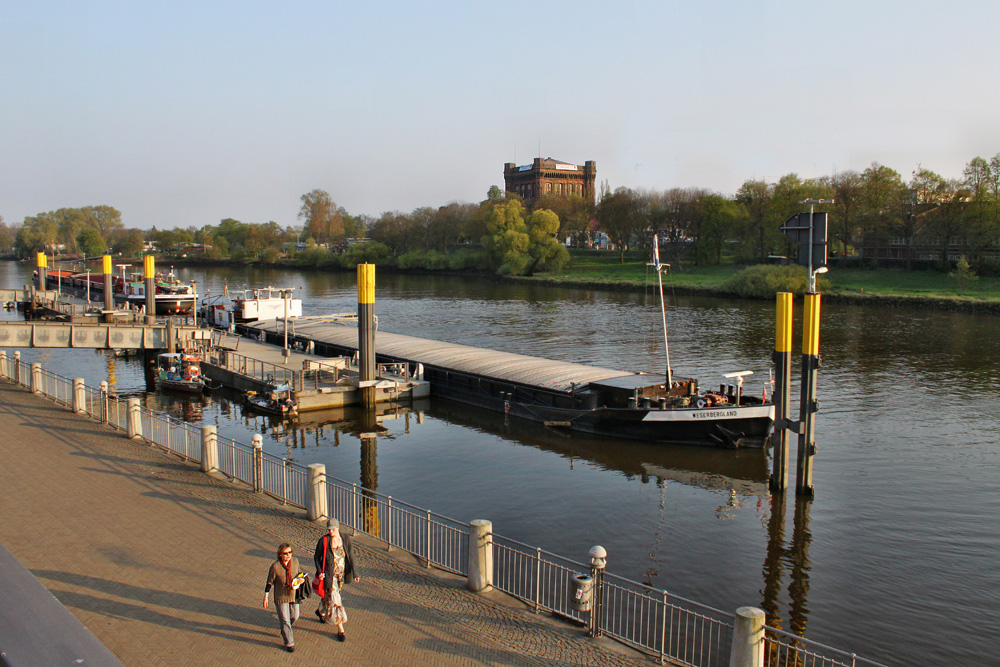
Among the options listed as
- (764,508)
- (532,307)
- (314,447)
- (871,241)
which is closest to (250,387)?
(314,447)

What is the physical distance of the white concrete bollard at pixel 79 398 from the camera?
26031mm

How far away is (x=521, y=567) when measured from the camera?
55.3 ft

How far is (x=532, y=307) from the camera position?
8931 cm

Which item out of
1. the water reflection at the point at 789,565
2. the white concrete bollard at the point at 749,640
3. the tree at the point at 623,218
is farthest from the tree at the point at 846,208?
the white concrete bollard at the point at 749,640

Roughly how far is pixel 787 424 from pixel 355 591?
15058 millimetres

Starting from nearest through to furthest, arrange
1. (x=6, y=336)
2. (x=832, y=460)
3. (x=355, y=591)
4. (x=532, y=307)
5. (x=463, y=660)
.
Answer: (x=463, y=660)
(x=355, y=591)
(x=832, y=460)
(x=6, y=336)
(x=532, y=307)

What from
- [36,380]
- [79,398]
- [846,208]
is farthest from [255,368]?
[846,208]

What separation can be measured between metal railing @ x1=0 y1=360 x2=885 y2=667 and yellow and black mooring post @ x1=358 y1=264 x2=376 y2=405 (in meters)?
12.1

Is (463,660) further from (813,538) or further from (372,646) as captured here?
(813,538)

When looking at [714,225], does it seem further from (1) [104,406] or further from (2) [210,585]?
(2) [210,585]

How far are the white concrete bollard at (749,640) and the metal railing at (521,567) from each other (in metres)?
1.03

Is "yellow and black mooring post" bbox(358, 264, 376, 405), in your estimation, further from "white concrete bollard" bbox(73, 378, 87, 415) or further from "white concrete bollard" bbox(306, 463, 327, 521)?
"white concrete bollard" bbox(306, 463, 327, 521)

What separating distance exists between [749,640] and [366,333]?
1092 inches

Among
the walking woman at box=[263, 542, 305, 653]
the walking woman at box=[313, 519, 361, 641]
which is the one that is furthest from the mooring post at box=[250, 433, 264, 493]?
the walking woman at box=[263, 542, 305, 653]
